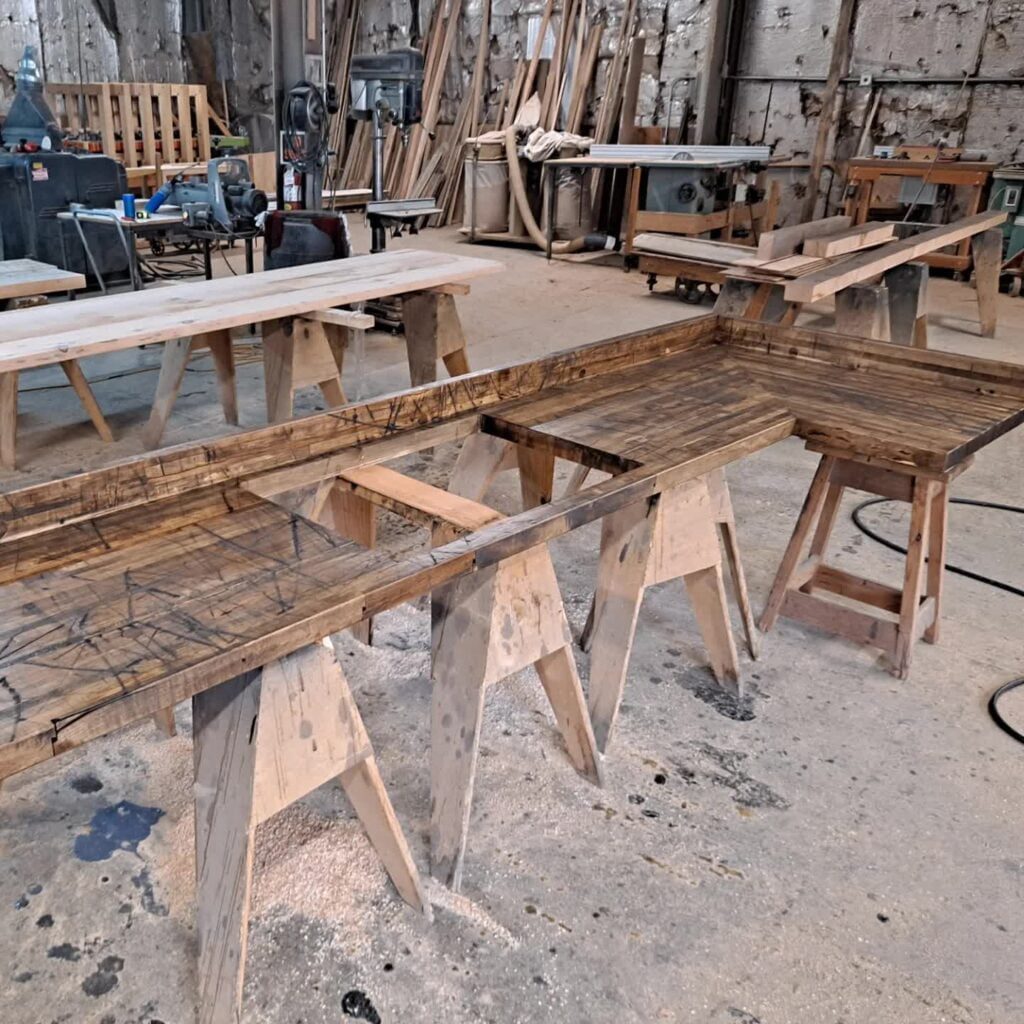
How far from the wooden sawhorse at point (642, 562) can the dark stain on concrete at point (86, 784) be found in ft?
2.93

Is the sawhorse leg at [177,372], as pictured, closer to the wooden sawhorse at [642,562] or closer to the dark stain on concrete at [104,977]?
the wooden sawhorse at [642,562]

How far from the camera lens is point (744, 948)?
4.71 feet

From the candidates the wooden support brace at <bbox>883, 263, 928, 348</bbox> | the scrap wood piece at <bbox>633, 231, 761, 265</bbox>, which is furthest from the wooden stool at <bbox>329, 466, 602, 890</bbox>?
the scrap wood piece at <bbox>633, 231, 761, 265</bbox>

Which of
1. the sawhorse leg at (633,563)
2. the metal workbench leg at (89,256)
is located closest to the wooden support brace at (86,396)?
the metal workbench leg at (89,256)

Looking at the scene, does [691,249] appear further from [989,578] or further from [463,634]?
[463,634]

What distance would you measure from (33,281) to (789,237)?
111 inches

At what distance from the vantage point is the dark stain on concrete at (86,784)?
67.3 inches

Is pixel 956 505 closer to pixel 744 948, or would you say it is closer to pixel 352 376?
pixel 744 948

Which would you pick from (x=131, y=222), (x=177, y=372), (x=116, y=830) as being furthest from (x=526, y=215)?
(x=116, y=830)

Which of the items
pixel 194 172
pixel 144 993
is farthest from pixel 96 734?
pixel 194 172

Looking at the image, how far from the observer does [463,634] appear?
4.83ft

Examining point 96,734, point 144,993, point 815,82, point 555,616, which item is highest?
point 815,82

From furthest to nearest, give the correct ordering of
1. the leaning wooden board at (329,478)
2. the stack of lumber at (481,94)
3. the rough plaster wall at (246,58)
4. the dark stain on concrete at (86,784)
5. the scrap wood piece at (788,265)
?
1. the rough plaster wall at (246,58)
2. the stack of lumber at (481,94)
3. the scrap wood piece at (788,265)
4. the dark stain on concrete at (86,784)
5. the leaning wooden board at (329,478)

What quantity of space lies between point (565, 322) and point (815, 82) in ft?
12.0
